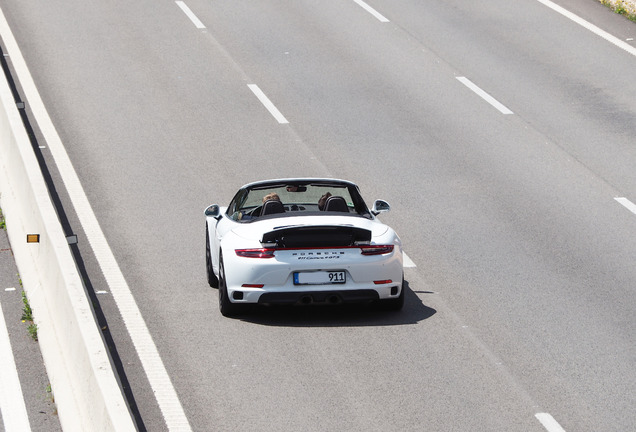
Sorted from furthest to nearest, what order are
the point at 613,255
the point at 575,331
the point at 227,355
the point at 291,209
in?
the point at 613,255
the point at 291,209
the point at 575,331
the point at 227,355

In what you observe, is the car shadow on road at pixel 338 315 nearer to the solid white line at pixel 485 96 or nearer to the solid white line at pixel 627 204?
the solid white line at pixel 627 204

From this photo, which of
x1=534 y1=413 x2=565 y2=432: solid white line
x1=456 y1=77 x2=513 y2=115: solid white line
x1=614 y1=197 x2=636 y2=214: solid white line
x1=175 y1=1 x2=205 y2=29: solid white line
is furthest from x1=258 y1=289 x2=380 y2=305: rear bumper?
x1=175 y1=1 x2=205 y2=29: solid white line

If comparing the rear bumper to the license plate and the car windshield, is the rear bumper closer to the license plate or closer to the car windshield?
the license plate

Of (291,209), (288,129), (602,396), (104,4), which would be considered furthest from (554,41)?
(602,396)

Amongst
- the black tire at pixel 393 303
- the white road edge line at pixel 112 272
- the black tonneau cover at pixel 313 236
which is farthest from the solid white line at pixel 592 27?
the black tonneau cover at pixel 313 236

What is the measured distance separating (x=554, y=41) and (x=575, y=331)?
13.5 metres

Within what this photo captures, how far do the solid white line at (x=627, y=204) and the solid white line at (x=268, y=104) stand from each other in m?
5.75

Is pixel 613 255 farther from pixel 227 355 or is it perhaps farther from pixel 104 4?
pixel 104 4

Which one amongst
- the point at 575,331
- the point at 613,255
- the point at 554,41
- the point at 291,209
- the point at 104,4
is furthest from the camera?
the point at 104,4

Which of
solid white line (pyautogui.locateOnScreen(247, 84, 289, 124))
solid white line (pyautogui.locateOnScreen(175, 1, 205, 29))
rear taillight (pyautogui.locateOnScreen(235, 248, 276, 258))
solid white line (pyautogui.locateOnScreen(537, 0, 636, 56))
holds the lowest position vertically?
solid white line (pyautogui.locateOnScreen(175, 1, 205, 29))

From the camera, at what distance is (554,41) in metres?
23.0

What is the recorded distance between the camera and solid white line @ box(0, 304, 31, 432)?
8.70m

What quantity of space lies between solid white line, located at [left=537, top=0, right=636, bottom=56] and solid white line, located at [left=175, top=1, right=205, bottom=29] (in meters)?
7.82

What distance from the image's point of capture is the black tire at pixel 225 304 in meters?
10.6
